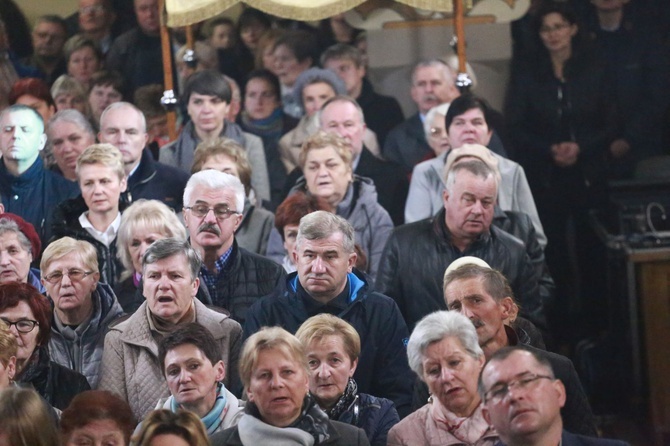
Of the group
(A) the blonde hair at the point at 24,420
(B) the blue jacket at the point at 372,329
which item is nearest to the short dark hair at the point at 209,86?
(B) the blue jacket at the point at 372,329

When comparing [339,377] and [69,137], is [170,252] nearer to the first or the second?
[339,377]

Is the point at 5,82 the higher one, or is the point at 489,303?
the point at 5,82

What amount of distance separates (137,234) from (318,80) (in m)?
2.60

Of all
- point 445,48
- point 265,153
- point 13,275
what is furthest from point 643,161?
point 13,275

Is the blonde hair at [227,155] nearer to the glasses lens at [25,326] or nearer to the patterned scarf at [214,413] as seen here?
the glasses lens at [25,326]

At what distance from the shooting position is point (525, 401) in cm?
546

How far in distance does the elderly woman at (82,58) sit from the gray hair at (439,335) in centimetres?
506

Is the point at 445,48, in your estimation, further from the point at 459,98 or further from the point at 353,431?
the point at 353,431

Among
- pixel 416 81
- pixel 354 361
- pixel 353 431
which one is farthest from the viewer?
pixel 416 81

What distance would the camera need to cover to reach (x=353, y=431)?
6023mm

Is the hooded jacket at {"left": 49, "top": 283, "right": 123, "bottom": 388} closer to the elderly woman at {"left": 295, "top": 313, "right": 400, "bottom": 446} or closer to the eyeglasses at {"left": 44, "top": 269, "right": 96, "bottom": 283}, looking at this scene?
the eyeglasses at {"left": 44, "top": 269, "right": 96, "bottom": 283}

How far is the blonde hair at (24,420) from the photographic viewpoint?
5.69 m

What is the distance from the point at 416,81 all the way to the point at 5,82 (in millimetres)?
2709

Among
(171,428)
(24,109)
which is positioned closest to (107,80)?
(24,109)
